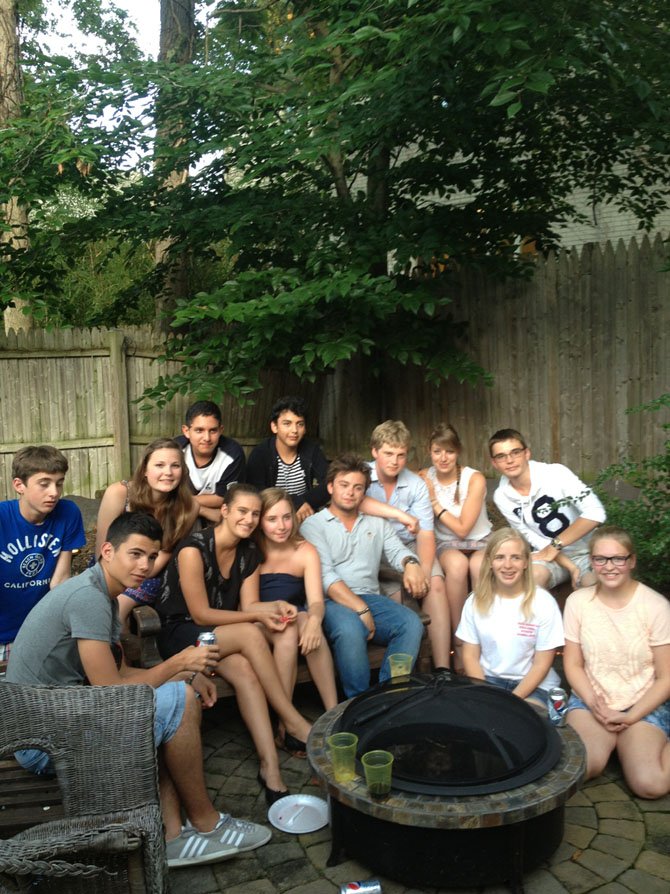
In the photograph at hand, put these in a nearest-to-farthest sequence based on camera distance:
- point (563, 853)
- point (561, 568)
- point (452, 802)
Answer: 1. point (452, 802)
2. point (563, 853)
3. point (561, 568)

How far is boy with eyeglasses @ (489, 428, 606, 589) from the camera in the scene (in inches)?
190

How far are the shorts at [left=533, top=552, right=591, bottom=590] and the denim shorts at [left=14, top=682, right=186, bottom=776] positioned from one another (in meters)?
2.43

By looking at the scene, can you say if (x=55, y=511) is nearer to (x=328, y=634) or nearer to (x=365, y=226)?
(x=328, y=634)

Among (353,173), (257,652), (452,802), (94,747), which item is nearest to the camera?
(94,747)

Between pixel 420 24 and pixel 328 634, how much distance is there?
13.8 ft

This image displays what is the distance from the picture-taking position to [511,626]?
3.95 meters

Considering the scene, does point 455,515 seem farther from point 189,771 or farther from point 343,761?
point 189,771

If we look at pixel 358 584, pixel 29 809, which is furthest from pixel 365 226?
pixel 29 809

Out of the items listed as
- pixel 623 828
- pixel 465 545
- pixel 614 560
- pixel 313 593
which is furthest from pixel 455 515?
pixel 623 828

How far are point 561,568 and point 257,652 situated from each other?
1.99m

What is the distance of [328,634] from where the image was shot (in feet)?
14.2

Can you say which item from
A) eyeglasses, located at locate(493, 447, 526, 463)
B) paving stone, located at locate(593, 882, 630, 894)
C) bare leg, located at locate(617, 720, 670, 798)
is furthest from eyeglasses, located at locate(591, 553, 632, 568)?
paving stone, located at locate(593, 882, 630, 894)

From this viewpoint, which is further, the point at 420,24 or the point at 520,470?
the point at 420,24

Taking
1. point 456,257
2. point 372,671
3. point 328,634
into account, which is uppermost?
point 456,257
